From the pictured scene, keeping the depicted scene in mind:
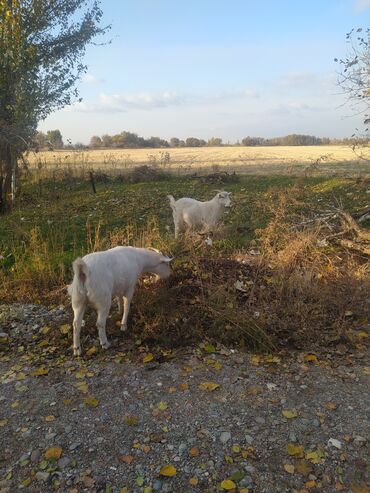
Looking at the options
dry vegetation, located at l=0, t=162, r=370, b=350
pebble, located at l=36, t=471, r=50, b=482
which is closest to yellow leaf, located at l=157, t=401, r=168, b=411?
dry vegetation, located at l=0, t=162, r=370, b=350

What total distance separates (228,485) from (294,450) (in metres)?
0.78

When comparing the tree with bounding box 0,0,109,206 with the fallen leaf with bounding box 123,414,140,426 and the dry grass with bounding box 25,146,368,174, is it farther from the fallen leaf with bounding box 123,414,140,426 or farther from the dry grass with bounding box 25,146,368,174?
the fallen leaf with bounding box 123,414,140,426

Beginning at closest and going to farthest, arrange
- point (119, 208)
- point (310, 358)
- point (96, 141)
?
point (310, 358)
point (119, 208)
point (96, 141)

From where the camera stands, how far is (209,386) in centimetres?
500

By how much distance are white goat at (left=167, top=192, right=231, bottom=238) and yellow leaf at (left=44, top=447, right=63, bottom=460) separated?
7480 millimetres

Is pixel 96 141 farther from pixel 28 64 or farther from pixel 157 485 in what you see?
pixel 157 485

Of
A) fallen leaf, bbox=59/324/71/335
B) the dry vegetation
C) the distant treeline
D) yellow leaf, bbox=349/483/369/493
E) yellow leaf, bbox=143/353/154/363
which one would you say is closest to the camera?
yellow leaf, bbox=349/483/369/493

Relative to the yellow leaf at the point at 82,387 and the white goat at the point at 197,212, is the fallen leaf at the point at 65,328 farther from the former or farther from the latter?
the white goat at the point at 197,212

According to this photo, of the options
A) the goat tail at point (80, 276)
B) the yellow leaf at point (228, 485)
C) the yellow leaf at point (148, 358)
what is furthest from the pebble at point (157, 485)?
the goat tail at point (80, 276)

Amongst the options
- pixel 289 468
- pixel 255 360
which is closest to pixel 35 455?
pixel 289 468

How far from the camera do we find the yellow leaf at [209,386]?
4.96m

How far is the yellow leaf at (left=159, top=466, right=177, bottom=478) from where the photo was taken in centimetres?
376

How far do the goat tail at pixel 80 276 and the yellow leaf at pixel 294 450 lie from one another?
3.02 m

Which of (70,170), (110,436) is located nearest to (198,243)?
(110,436)
